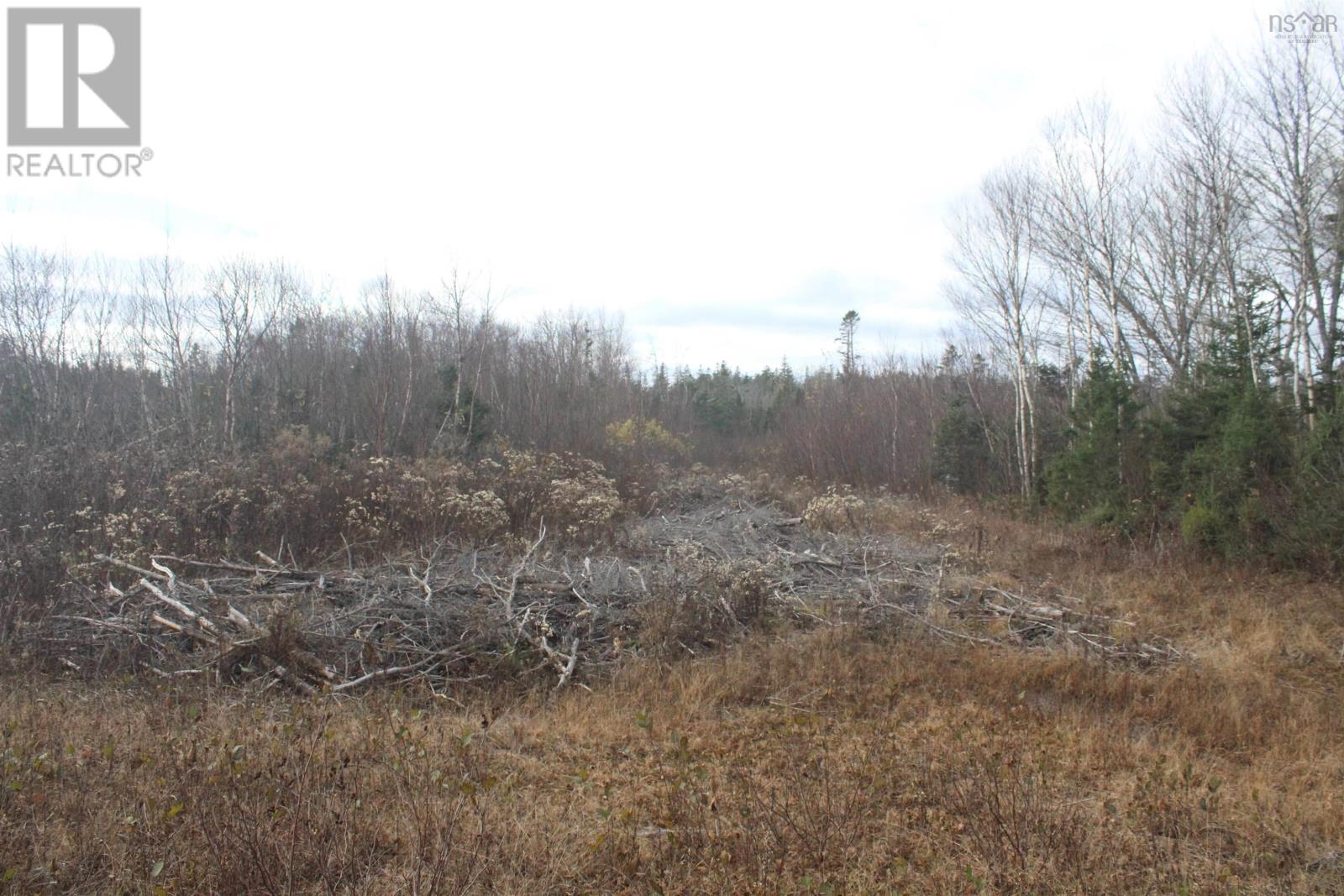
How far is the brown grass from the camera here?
328 cm

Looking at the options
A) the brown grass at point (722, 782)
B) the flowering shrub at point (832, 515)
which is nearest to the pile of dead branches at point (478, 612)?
the brown grass at point (722, 782)

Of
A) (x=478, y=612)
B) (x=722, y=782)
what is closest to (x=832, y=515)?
(x=478, y=612)

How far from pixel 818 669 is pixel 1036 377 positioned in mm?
15141

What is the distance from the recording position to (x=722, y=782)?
178 inches

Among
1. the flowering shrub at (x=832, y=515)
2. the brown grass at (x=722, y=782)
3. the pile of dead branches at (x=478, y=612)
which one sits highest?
the flowering shrub at (x=832, y=515)

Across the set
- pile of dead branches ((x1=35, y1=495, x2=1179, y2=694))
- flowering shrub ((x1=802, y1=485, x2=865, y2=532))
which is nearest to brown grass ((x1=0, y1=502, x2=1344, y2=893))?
pile of dead branches ((x1=35, y1=495, x2=1179, y2=694))

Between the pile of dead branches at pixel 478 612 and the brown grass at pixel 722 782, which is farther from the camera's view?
the pile of dead branches at pixel 478 612

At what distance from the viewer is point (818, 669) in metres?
6.56

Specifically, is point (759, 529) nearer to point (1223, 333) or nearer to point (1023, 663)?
point (1023, 663)

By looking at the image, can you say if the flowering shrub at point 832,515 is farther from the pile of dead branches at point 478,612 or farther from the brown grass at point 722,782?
the brown grass at point 722,782

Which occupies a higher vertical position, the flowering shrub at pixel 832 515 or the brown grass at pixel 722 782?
the flowering shrub at pixel 832 515

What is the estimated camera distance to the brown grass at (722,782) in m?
3.28

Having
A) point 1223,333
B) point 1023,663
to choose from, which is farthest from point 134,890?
point 1223,333

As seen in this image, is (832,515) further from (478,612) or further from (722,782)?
(722,782)
